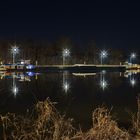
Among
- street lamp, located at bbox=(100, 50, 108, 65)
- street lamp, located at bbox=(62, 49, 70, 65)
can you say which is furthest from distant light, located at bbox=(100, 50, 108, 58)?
street lamp, located at bbox=(62, 49, 70, 65)

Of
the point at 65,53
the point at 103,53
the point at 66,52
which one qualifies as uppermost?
the point at 103,53

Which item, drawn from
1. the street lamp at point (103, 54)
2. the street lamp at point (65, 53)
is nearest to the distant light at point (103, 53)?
the street lamp at point (103, 54)

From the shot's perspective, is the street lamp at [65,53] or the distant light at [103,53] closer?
the street lamp at [65,53]

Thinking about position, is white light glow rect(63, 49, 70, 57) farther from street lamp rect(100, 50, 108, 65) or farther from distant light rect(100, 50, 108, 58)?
distant light rect(100, 50, 108, 58)

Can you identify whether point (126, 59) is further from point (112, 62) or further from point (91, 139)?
point (91, 139)

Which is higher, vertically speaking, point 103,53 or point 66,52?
point 103,53

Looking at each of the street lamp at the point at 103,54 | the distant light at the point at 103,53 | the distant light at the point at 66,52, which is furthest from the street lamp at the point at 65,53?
the distant light at the point at 103,53

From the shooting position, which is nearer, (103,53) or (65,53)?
(65,53)

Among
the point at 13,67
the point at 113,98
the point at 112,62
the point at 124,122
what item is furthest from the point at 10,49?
the point at 124,122

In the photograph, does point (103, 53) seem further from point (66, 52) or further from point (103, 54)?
point (66, 52)

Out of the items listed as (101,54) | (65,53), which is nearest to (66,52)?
(65,53)

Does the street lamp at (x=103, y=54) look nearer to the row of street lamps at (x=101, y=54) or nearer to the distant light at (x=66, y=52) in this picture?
the row of street lamps at (x=101, y=54)

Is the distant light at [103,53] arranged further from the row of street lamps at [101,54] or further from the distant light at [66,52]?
the distant light at [66,52]

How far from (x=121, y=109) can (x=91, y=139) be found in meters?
5.70
